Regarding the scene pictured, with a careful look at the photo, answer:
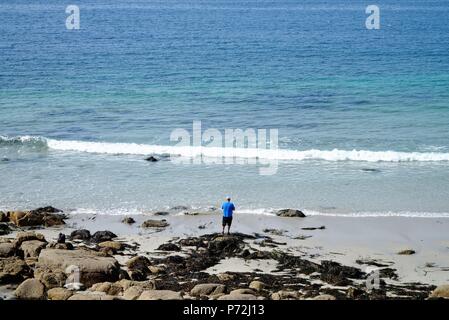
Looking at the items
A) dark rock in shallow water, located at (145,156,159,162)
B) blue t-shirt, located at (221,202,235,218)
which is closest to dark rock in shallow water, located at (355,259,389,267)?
blue t-shirt, located at (221,202,235,218)

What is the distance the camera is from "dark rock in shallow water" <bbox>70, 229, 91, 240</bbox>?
18.3 meters

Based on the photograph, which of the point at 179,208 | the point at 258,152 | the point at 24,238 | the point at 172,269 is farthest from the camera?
the point at 258,152

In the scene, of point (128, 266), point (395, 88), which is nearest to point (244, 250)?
point (128, 266)

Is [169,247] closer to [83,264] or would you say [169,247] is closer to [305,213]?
[83,264]

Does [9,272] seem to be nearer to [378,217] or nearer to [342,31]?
[378,217]

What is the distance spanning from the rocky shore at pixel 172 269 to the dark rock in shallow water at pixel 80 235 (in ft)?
0.09

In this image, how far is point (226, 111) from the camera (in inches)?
1453

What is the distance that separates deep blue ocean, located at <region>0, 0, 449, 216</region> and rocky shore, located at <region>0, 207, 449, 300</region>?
3.06m

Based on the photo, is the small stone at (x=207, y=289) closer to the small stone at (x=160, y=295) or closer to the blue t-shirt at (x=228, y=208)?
the small stone at (x=160, y=295)

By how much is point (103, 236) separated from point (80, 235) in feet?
2.07

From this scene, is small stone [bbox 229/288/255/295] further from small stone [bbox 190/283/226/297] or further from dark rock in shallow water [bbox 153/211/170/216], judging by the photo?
dark rock in shallow water [bbox 153/211/170/216]

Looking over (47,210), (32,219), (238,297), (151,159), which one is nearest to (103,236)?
(32,219)

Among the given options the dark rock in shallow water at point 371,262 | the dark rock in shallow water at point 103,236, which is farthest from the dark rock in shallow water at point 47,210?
the dark rock in shallow water at point 371,262
